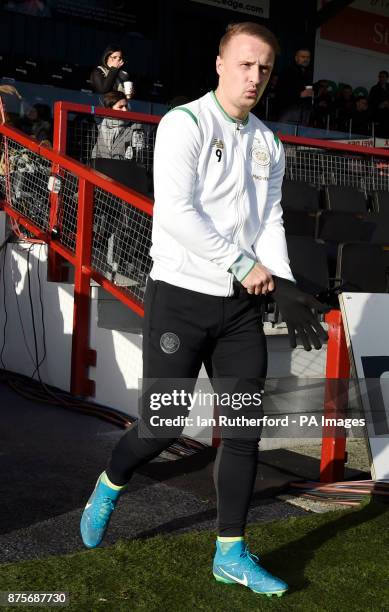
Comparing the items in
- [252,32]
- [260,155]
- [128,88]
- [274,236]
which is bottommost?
[274,236]

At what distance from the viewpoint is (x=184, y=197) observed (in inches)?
106

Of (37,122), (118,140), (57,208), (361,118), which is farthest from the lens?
(361,118)

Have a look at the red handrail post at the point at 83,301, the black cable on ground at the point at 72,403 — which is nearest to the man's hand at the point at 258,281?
the black cable on ground at the point at 72,403

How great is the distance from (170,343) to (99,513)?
672 millimetres

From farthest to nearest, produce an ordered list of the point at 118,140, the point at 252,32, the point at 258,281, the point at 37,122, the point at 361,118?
the point at 361,118
the point at 37,122
the point at 118,140
the point at 252,32
the point at 258,281

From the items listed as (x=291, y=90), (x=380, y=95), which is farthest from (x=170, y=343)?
(x=380, y=95)

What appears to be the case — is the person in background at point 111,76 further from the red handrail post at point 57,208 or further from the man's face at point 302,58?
the man's face at point 302,58

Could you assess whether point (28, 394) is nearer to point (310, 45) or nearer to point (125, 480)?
point (125, 480)

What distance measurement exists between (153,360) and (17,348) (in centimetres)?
375

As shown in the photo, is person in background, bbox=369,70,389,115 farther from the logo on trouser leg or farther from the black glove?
the logo on trouser leg

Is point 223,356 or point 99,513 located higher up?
point 223,356

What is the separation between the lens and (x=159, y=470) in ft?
14.1

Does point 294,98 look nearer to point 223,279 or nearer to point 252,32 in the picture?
point 252,32

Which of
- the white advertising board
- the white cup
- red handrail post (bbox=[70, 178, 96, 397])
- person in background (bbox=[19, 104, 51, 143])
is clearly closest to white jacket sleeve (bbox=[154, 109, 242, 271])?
the white advertising board
